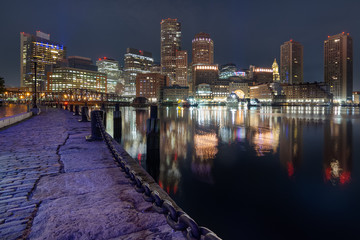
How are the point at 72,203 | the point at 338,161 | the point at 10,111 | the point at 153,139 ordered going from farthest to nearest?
the point at 10,111
the point at 153,139
the point at 338,161
the point at 72,203

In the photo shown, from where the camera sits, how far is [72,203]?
4363 mm

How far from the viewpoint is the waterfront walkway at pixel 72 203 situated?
135 inches

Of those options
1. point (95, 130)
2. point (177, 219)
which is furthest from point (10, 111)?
point (177, 219)

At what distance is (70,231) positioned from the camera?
342cm

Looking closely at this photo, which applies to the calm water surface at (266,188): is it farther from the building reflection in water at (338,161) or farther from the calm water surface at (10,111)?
the calm water surface at (10,111)

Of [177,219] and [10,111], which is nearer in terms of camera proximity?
[177,219]

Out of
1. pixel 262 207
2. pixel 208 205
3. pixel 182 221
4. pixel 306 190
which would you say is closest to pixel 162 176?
pixel 208 205

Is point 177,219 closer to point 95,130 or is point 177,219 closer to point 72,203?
point 72,203

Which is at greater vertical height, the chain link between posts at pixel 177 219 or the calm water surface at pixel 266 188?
the chain link between posts at pixel 177 219

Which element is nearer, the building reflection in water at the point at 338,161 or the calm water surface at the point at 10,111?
the building reflection in water at the point at 338,161

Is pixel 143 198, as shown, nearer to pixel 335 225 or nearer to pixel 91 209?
pixel 91 209

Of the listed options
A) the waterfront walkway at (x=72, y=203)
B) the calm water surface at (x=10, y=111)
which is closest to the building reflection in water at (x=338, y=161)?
the waterfront walkway at (x=72, y=203)

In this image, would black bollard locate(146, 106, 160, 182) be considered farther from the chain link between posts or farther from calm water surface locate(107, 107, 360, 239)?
the chain link between posts

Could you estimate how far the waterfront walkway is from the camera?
11.2 ft
